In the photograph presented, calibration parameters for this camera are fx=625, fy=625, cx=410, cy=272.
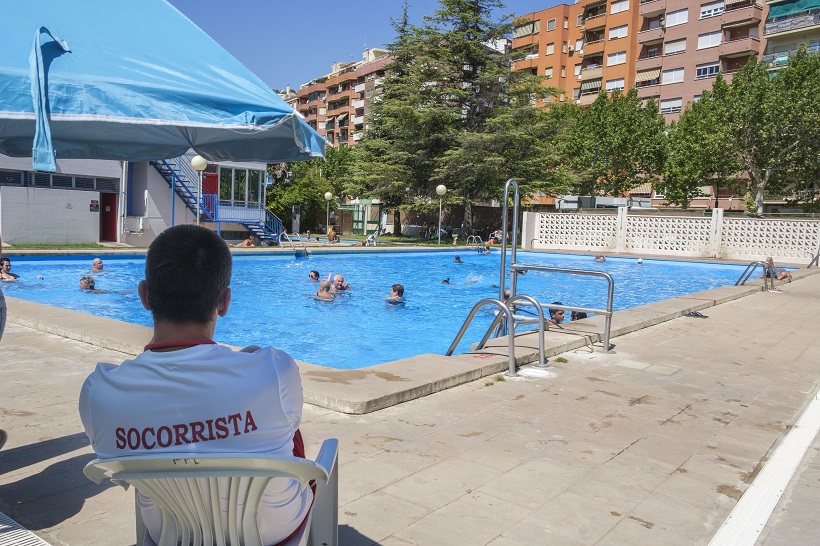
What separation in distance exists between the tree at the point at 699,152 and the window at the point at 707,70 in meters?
9.15

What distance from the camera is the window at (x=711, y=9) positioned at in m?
52.2

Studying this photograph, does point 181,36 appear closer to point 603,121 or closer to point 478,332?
point 478,332

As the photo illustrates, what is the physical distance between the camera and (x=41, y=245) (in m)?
22.8

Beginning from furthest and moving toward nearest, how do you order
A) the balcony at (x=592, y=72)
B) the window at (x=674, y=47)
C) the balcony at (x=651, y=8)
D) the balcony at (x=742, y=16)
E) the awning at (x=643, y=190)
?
the balcony at (x=592, y=72)
the balcony at (x=651, y=8)
the window at (x=674, y=47)
the awning at (x=643, y=190)
the balcony at (x=742, y=16)

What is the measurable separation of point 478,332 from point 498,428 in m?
9.64

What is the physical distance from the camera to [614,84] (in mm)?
60781

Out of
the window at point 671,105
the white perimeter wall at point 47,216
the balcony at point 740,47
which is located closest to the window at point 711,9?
the balcony at point 740,47

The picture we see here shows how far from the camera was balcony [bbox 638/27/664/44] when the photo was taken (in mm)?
56594

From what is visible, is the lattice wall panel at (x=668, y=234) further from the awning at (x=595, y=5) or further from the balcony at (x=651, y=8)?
the awning at (x=595, y=5)

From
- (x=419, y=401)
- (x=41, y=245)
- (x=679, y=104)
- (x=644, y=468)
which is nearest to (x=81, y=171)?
(x=41, y=245)

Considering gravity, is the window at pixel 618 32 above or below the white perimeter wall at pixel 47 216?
above

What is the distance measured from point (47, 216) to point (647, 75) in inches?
2033

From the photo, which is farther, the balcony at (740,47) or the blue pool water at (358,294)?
the balcony at (740,47)

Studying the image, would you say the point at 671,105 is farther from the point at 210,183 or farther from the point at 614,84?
the point at 210,183
